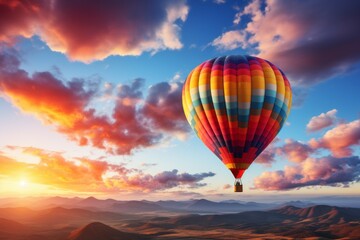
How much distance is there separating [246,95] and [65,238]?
178790 millimetres

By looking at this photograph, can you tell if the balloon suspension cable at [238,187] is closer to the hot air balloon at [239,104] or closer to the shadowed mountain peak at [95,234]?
the hot air balloon at [239,104]

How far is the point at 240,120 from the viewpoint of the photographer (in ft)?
164

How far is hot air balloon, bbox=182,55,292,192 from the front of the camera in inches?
1955

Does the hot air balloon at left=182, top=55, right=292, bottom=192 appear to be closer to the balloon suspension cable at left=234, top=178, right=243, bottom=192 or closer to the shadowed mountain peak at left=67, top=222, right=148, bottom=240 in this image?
the balloon suspension cable at left=234, top=178, right=243, bottom=192

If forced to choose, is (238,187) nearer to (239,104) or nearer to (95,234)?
(239,104)

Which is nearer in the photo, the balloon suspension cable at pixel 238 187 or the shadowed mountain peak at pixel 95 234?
the balloon suspension cable at pixel 238 187

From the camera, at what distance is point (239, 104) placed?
4950 cm

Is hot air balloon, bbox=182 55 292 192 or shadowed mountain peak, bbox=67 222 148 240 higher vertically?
hot air balloon, bbox=182 55 292 192

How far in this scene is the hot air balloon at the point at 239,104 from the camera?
49656 mm

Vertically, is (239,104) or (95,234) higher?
(239,104)

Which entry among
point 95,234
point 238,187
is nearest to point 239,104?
point 238,187

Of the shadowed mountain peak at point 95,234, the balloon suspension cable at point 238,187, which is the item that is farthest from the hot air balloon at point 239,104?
the shadowed mountain peak at point 95,234

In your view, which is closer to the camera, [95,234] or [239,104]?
[239,104]

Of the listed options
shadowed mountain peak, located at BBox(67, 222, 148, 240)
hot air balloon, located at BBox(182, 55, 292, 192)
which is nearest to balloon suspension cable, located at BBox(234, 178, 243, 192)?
hot air balloon, located at BBox(182, 55, 292, 192)
